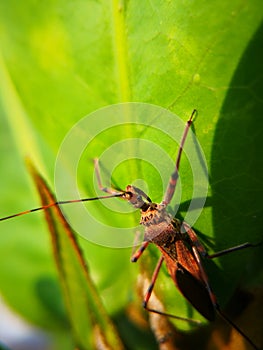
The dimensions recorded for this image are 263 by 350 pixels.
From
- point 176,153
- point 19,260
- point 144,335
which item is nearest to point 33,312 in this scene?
point 19,260

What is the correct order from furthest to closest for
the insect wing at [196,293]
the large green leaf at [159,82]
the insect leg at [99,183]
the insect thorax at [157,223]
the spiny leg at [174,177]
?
the insect thorax at [157,223] < the insect leg at [99,183] < the insect wing at [196,293] < the spiny leg at [174,177] < the large green leaf at [159,82]

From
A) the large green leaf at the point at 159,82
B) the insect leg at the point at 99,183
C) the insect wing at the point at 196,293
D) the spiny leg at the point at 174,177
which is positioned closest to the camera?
the large green leaf at the point at 159,82

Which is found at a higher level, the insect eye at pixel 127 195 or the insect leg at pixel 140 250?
the insect eye at pixel 127 195

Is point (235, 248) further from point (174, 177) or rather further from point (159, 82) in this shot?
point (159, 82)

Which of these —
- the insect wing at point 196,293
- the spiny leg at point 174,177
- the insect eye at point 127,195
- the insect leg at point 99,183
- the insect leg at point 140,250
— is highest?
the insect leg at point 99,183

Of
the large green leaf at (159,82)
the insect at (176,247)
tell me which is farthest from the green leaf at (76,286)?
the large green leaf at (159,82)

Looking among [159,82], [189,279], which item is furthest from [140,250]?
[159,82]

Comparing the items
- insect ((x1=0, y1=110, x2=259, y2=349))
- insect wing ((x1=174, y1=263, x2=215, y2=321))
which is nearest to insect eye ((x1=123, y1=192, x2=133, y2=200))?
insect ((x1=0, y1=110, x2=259, y2=349))

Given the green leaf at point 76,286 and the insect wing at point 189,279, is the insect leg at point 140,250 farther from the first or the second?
the green leaf at point 76,286
